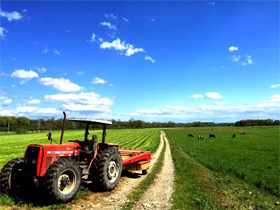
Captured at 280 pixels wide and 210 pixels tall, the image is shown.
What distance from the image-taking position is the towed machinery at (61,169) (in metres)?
5.21

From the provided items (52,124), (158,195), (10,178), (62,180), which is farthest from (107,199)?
(52,124)

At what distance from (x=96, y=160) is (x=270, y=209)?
5.98 metres

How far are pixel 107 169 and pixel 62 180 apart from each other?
188 cm

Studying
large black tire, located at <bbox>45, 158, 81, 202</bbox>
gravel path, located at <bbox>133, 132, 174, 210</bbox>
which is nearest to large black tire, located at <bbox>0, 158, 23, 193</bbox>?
large black tire, located at <bbox>45, 158, 81, 202</bbox>

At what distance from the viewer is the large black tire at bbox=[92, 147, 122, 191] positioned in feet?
21.3

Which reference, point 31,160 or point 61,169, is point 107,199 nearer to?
point 61,169

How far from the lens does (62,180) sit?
549 cm

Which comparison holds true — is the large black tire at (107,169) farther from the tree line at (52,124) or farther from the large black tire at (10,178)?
the tree line at (52,124)

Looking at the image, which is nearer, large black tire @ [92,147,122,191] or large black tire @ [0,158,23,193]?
large black tire @ [0,158,23,193]

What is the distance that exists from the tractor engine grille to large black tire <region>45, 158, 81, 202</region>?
66 centimetres

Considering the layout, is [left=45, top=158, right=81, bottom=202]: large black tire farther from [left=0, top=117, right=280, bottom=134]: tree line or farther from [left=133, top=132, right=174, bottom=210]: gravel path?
[left=0, top=117, right=280, bottom=134]: tree line

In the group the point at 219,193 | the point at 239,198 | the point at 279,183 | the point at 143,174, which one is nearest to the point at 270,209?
the point at 239,198

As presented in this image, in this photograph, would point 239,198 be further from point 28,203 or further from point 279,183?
point 28,203

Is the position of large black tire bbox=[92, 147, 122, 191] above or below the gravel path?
above
